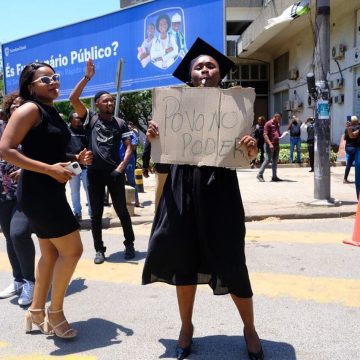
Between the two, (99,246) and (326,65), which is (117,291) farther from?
(326,65)

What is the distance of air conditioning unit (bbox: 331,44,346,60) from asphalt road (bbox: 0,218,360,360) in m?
15.6

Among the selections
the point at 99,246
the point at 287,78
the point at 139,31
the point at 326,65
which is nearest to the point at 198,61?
the point at 99,246

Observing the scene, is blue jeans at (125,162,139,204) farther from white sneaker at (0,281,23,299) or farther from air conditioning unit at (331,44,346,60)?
air conditioning unit at (331,44,346,60)

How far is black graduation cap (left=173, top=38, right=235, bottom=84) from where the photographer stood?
3127 millimetres

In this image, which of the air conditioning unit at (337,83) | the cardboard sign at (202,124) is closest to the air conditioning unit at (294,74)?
the air conditioning unit at (337,83)

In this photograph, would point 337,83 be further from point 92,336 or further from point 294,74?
point 92,336

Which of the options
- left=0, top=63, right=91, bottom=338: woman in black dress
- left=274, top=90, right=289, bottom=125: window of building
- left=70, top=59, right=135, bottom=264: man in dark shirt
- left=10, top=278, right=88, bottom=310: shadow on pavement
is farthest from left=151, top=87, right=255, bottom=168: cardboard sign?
left=274, top=90, right=289, bottom=125: window of building

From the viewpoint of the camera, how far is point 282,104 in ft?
94.7

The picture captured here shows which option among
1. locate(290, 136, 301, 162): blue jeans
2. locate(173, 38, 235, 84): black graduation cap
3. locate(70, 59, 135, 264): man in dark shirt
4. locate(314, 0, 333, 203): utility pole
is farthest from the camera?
locate(290, 136, 301, 162): blue jeans

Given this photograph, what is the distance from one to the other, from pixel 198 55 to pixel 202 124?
1.53 ft

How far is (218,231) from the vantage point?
3006 mm

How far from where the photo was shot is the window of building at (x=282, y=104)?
2783cm

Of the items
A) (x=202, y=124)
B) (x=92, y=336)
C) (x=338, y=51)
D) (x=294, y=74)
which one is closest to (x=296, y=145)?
(x=338, y=51)

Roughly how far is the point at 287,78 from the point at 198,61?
25.4 m
